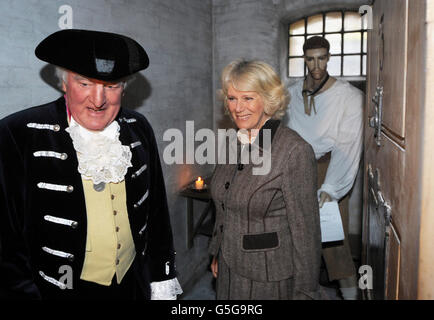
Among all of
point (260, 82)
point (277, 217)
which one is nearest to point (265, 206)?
point (277, 217)

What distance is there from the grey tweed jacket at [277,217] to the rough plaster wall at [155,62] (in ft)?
3.91

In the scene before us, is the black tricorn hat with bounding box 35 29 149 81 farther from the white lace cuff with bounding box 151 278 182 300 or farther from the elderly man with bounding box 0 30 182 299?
the white lace cuff with bounding box 151 278 182 300

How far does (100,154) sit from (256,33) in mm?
3173

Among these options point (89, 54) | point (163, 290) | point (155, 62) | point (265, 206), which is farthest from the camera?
point (155, 62)

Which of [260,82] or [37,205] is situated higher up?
[260,82]

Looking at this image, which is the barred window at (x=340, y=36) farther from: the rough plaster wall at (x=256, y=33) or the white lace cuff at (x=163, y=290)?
the white lace cuff at (x=163, y=290)

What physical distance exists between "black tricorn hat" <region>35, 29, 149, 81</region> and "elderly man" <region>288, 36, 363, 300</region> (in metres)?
2.19

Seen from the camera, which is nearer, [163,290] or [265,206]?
[265,206]

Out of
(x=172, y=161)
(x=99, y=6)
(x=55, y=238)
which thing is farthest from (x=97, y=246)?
(x=172, y=161)

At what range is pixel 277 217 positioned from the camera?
1846 millimetres

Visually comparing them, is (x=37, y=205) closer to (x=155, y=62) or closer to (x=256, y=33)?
(x=155, y=62)

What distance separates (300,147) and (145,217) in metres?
0.86

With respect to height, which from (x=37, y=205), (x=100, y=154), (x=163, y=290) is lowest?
(x=163, y=290)

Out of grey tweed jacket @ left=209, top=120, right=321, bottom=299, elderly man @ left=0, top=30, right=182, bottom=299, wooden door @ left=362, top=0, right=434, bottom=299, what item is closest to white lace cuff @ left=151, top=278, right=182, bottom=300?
elderly man @ left=0, top=30, right=182, bottom=299
